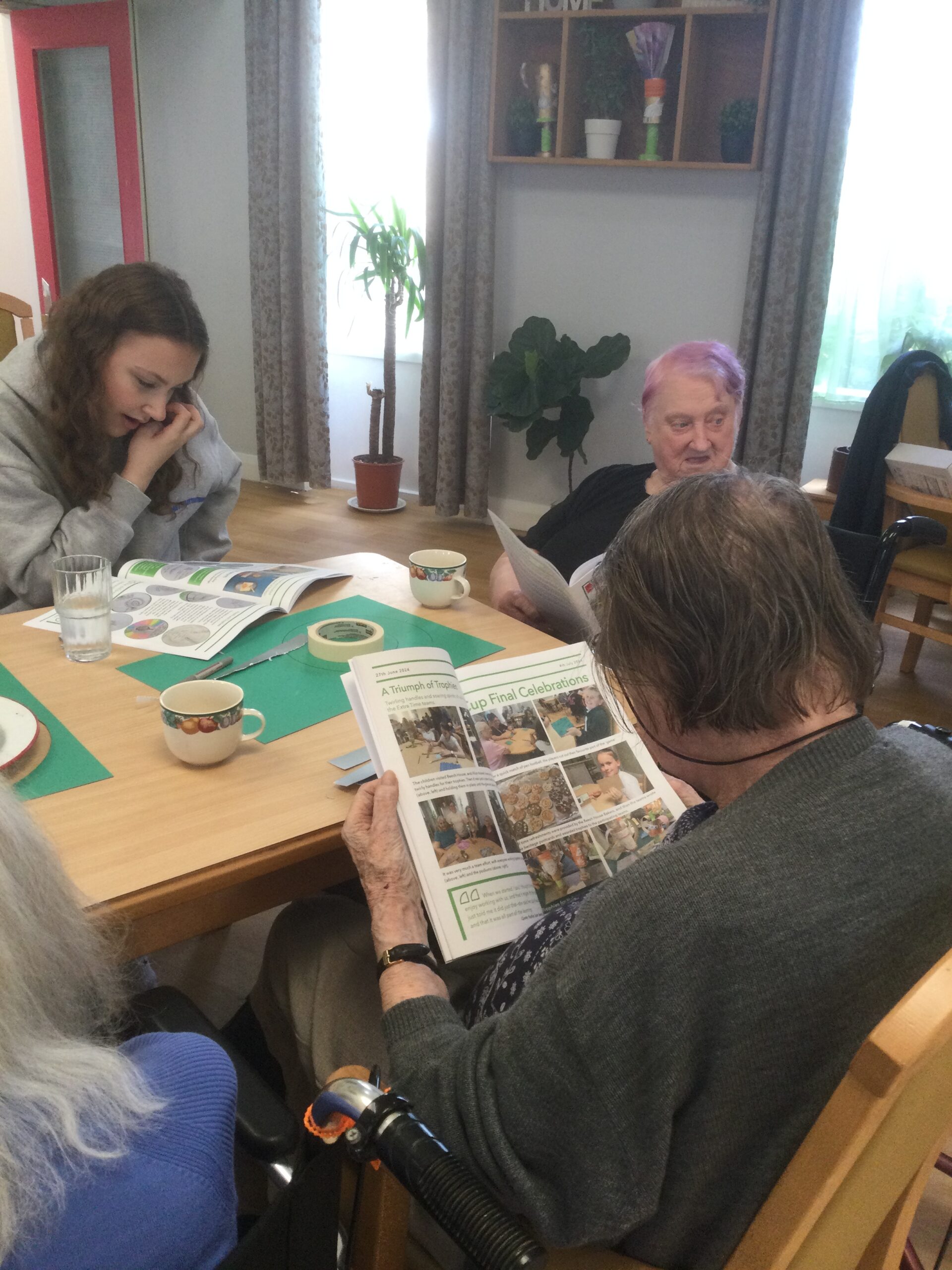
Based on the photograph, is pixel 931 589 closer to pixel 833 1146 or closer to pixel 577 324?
pixel 577 324

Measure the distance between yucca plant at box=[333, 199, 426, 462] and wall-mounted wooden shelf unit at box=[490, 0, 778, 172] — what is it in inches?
22.3

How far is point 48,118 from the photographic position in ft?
15.3

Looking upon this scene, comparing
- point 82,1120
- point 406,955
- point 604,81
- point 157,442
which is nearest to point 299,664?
point 406,955

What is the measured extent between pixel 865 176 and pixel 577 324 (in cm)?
116

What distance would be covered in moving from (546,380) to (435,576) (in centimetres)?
243

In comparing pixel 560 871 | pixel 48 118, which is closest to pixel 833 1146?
pixel 560 871

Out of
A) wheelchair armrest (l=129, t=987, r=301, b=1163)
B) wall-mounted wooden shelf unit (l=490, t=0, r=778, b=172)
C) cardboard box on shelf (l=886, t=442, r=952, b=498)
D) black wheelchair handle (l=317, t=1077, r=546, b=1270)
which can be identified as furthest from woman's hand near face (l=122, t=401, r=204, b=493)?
wall-mounted wooden shelf unit (l=490, t=0, r=778, b=172)

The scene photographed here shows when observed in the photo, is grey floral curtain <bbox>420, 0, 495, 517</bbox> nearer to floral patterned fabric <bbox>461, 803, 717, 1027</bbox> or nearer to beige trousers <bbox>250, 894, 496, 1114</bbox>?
beige trousers <bbox>250, 894, 496, 1114</bbox>

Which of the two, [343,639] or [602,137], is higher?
[602,137]

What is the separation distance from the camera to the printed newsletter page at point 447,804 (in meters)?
0.92

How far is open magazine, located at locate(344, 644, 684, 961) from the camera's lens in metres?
0.94

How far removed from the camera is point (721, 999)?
0.60m

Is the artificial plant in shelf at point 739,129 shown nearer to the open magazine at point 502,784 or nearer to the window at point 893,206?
the window at point 893,206

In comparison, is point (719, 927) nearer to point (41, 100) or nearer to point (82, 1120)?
point (82, 1120)
